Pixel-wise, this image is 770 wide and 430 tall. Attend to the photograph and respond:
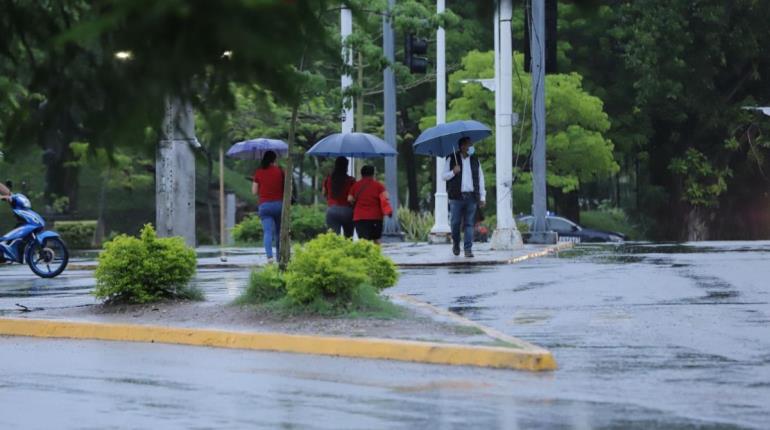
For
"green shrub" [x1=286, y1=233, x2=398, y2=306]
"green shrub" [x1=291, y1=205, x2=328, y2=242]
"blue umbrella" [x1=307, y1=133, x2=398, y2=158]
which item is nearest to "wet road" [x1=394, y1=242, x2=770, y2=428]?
"green shrub" [x1=286, y1=233, x2=398, y2=306]

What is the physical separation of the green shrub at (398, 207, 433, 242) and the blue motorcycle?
64.8ft

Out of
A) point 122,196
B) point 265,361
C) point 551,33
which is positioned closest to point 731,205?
point 122,196

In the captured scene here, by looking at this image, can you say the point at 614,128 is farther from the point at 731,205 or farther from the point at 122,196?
the point at 122,196

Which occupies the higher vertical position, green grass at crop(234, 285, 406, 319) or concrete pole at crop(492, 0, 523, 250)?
concrete pole at crop(492, 0, 523, 250)

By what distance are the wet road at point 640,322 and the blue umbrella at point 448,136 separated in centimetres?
262

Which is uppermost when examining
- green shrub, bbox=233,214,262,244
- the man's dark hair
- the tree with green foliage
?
the tree with green foliage

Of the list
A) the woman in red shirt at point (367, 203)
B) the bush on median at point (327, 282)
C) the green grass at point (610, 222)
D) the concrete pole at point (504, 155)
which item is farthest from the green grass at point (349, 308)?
the green grass at point (610, 222)

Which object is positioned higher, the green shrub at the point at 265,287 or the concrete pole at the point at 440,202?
the concrete pole at the point at 440,202

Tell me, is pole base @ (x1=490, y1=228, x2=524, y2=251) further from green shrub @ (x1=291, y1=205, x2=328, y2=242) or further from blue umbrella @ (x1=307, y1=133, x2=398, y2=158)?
green shrub @ (x1=291, y1=205, x2=328, y2=242)

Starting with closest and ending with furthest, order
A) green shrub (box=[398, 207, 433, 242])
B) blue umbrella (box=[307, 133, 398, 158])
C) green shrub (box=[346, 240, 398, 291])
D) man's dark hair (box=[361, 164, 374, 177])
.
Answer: green shrub (box=[346, 240, 398, 291]) → man's dark hair (box=[361, 164, 374, 177]) → blue umbrella (box=[307, 133, 398, 158]) → green shrub (box=[398, 207, 433, 242])

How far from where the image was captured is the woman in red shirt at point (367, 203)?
23125mm

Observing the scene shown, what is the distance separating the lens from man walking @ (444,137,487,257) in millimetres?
26078

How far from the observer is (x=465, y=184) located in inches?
1026

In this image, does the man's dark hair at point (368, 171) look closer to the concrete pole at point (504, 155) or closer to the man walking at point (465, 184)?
the man walking at point (465, 184)
